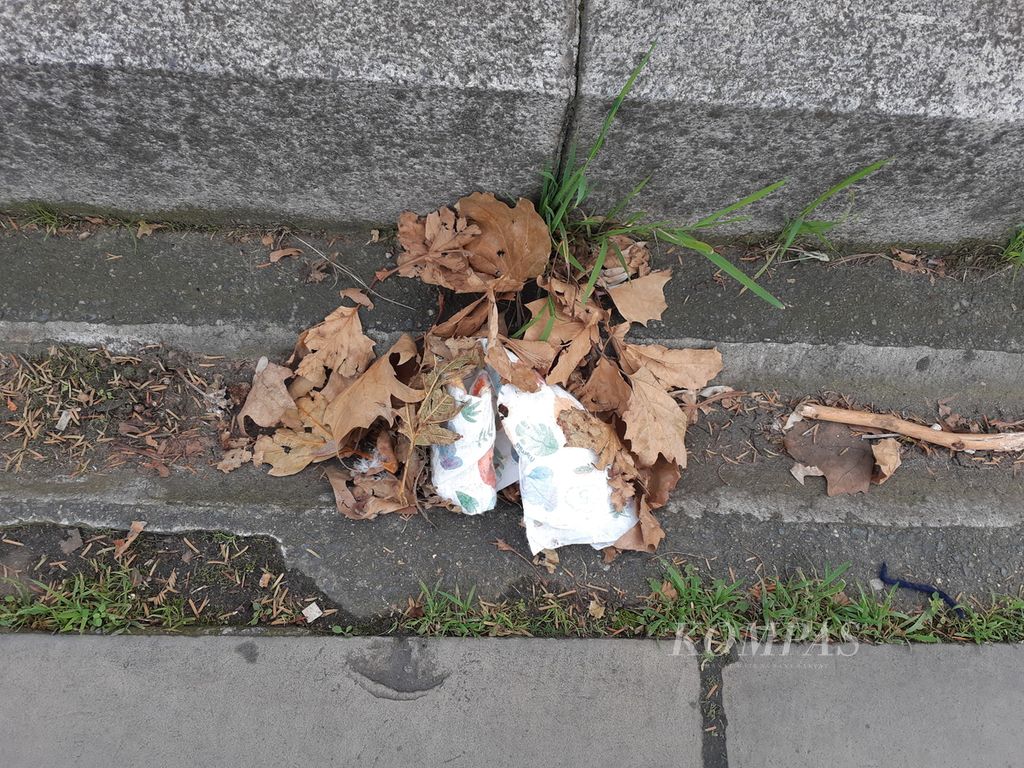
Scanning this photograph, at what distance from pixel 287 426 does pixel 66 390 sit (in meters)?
0.59

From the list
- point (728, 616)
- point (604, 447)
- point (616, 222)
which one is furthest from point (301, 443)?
point (728, 616)

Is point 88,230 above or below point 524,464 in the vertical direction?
above

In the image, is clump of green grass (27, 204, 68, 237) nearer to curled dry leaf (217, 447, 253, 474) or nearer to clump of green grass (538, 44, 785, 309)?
curled dry leaf (217, 447, 253, 474)

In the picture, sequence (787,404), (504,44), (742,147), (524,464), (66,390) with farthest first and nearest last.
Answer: (787,404) < (66,390) < (524,464) < (742,147) < (504,44)

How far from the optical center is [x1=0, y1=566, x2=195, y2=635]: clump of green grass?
148 cm

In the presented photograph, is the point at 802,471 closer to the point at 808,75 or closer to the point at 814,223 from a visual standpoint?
the point at 814,223

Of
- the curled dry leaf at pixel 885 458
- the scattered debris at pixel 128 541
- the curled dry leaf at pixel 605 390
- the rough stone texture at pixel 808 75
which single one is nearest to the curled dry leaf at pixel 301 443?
the scattered debris at pixel 128 541

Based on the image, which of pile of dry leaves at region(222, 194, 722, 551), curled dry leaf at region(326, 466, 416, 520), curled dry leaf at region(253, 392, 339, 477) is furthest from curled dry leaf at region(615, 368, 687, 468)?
curled dry leaf at region(253, 392, 339, 477)

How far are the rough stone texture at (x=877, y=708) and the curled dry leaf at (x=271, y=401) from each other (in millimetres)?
1329

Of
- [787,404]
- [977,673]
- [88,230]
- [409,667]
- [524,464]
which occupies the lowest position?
[409,667]

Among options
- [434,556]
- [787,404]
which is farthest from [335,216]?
[787,404]

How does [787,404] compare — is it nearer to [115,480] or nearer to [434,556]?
[434,556]

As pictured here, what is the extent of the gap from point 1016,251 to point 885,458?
26.6 inches

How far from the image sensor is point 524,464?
148 centimetres
